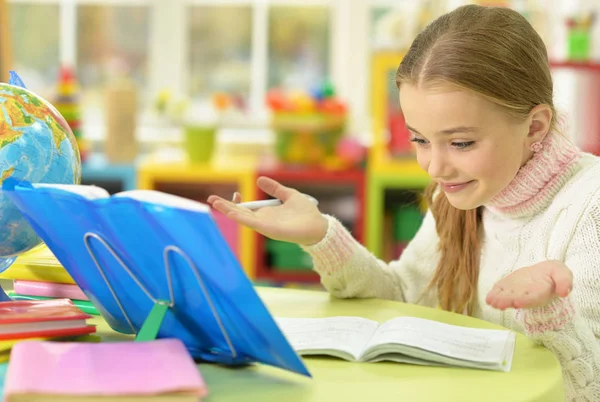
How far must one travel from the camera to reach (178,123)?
12.4 feet

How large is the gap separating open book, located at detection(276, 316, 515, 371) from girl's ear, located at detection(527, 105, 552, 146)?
0.32m

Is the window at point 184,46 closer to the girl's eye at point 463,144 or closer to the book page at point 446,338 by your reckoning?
the girl's eye at point 463,144

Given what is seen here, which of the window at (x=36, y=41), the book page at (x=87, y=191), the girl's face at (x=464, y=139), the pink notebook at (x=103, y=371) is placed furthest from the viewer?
the window at (x=36, y=41)

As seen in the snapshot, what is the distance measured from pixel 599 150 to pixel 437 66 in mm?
2166

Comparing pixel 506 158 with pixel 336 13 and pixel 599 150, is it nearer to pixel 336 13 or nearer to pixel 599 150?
pixel 599 150

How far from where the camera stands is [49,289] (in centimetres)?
134

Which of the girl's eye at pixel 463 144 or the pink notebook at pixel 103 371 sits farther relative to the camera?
the girl's eye at pixel 463 144

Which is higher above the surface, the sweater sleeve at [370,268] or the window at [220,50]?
the window at [220,50]

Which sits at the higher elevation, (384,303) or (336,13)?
(336,13)

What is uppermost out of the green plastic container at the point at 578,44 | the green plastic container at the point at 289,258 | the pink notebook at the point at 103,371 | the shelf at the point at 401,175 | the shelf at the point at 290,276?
the green plastic container at the point at 578,44

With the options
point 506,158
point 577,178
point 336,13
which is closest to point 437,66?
point 506,158

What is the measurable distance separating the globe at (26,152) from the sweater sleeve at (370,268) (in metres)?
0.42

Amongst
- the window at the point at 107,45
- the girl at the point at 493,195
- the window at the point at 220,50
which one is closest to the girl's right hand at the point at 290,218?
the girl at the point at 493,195

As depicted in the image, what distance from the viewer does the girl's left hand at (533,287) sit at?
103 centimetres
